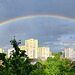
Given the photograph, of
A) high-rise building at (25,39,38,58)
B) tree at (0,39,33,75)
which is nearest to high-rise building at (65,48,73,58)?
high-rise building at (25,39,38,58)

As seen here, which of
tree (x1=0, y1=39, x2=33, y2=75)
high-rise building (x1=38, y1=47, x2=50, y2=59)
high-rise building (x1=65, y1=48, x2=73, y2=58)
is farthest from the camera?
high-rise building (x1=65, y1=48, x2=73, y2=58)

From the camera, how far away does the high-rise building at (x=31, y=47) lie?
140 m

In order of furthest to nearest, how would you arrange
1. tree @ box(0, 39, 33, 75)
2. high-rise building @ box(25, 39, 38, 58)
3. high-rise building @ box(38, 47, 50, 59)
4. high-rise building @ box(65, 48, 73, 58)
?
high-rise building @ box(65, 48, 73, 58) < high-rise building @ box(38, 47, 50, 59) < high-rise building @ box(25, 39, 38, 58) < tree @ box(0, 39, 33, 75)

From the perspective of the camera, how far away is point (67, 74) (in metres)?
7.16

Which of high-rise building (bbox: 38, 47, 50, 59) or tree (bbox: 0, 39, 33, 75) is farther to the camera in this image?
high-rise building (bbox: 38, 47, 50, 59)

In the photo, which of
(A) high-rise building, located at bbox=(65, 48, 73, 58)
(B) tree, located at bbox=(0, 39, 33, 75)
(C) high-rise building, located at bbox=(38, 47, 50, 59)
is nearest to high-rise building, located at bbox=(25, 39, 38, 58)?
(C) high-rise building, located at bbox=(38, 47, 50, 59)

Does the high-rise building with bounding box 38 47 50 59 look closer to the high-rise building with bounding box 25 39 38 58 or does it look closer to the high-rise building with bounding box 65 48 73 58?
the high-rise building with bounding box 25 39 38 58

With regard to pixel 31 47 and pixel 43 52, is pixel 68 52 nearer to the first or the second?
pixel 43 52

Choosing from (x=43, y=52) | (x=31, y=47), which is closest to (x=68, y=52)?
(x=43, y=52)

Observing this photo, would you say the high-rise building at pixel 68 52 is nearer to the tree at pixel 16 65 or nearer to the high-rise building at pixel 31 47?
the high-rise building at pixel 31 47

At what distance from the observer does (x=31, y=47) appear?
14262cm

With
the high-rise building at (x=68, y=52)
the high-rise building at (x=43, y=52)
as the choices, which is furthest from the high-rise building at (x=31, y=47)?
the high-rise building at (x=68, y=52)

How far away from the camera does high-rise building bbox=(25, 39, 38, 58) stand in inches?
5527

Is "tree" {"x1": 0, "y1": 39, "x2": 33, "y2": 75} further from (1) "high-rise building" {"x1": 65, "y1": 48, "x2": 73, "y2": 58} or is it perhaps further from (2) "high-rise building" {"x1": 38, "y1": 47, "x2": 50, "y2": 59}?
(1) "high-rise building" {"x1": 65, "y1": 48, "x2": 73, "y2": 58}
